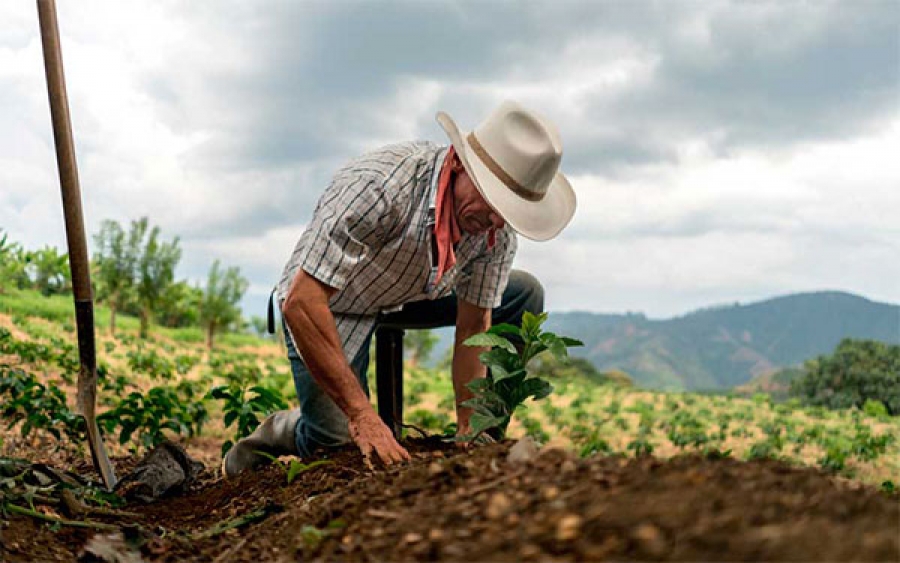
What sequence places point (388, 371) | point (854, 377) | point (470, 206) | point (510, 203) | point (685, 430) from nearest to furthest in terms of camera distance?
1. point (510, 203)
2. point (470, 206)
3. point (388, 371)
4. point (685, 430)
5. point (854, 377)

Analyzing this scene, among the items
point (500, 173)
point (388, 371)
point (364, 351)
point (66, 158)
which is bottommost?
point (388, 371)

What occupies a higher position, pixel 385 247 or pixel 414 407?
pixel 385 247

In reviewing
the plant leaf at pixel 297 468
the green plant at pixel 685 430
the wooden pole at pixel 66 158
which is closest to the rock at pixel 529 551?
the plant leaf at pixel 297 468

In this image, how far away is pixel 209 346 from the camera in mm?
13570

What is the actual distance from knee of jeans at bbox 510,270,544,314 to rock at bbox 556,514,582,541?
285 centimetres

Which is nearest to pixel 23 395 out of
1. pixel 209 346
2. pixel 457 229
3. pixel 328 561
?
pixel 457 229

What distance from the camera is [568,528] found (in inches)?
51.6

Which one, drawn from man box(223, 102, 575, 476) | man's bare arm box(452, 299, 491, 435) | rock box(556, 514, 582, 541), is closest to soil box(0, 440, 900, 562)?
rock box(556, 514, 582, 541)

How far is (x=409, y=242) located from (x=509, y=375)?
865 millimetres

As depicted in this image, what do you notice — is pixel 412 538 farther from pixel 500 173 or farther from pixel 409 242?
pixel 409 242

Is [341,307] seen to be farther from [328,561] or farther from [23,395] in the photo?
[328,561]

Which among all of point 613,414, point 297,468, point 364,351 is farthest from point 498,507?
point 613,414

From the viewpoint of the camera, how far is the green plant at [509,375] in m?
2.61

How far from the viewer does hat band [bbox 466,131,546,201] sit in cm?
293
